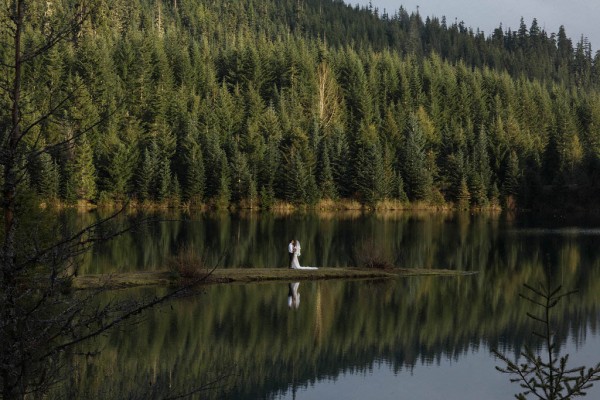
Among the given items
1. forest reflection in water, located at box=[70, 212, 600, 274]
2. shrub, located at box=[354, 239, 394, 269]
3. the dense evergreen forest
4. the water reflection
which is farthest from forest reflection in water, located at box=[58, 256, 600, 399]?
the dense evergreen forest

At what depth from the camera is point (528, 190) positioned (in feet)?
316

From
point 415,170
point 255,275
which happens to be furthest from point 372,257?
point 415,170

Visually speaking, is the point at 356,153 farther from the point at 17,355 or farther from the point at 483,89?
the point at 17,355

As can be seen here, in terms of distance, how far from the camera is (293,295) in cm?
3006

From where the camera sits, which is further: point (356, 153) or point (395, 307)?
point (356, 153)

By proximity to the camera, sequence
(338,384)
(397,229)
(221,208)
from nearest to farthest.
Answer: (338,384) → (397,229) → (221,208)

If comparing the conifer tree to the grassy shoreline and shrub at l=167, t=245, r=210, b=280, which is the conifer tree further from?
shrub at l=167, t=245, r=210, b=280

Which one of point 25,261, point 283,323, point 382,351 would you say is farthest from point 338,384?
point 25,261

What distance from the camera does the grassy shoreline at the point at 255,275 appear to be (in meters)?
29.6

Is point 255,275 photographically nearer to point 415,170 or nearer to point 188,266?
point 188,266

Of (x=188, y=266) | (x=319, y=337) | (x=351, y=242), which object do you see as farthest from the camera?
(x=351, y=242)

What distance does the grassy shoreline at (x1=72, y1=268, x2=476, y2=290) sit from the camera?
97.2 ft

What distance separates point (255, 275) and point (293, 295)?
343 cm

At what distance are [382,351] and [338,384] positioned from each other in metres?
3.73
